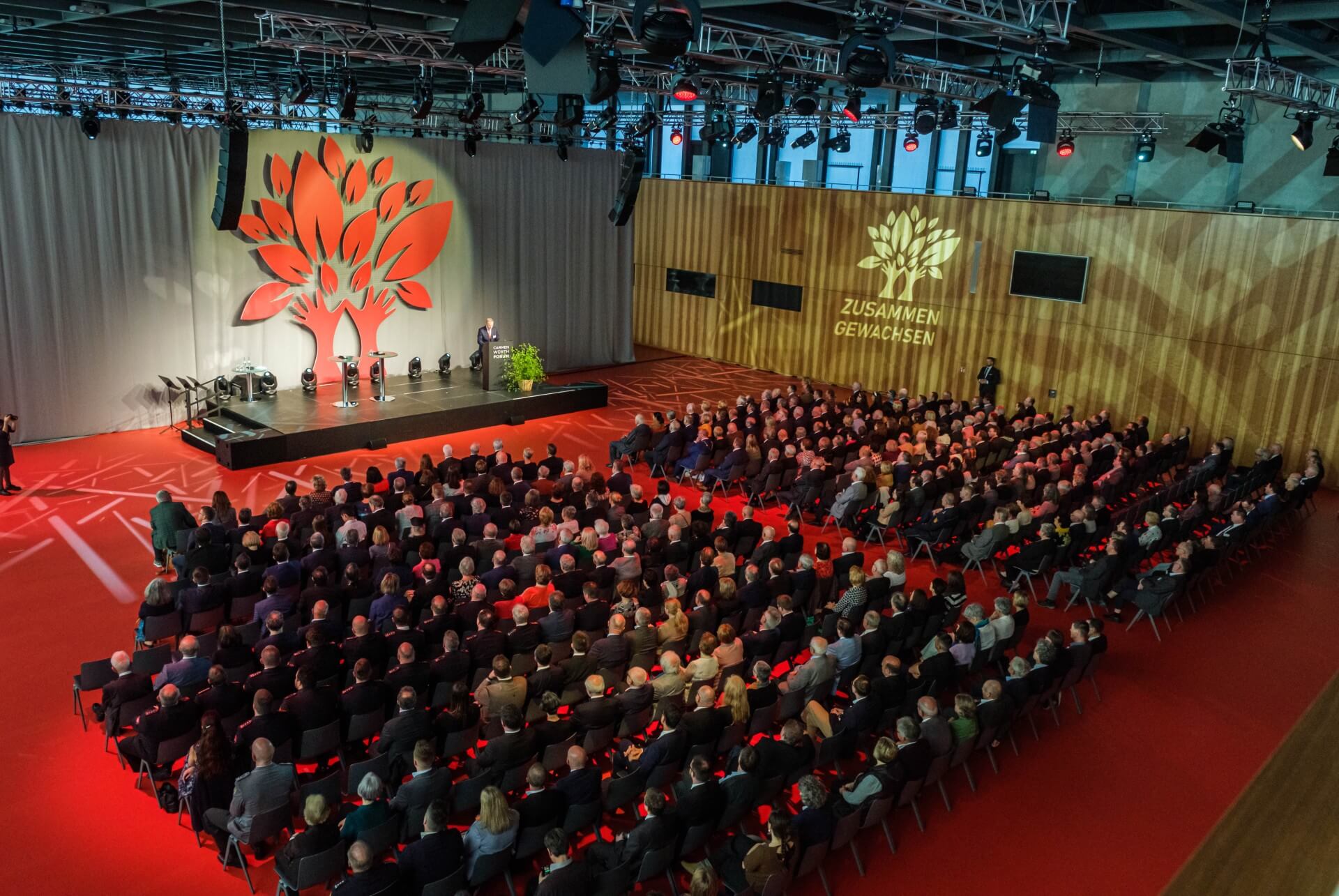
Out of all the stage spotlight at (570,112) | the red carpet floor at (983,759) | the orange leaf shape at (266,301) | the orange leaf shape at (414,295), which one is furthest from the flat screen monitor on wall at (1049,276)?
the orange leaf shape at (266,301)

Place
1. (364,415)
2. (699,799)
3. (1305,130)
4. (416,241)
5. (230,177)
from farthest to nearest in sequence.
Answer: (416,241) < (364,415) < (230,177) < (1305,130) < (699,799)

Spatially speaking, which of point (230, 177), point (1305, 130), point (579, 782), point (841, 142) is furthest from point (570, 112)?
point (579, 782)

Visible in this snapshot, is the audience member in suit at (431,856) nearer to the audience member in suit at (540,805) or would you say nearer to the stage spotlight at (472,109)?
the audience member in suit at (540,805)

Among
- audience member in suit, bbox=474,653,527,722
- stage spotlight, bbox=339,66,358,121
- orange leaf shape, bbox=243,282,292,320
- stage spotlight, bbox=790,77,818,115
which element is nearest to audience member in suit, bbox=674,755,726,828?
audience member in suit, bbox=474,653,527,722

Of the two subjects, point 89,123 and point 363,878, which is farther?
point 89,123

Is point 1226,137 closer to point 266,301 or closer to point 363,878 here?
point 363,878

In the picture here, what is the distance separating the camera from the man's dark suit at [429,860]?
18.0 ft

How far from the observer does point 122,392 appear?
55.0 ft

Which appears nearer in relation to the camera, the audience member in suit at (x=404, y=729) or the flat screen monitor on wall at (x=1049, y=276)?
the audience member in suit at (x=404, y=729)

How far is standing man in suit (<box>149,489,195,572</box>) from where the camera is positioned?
10602 mm

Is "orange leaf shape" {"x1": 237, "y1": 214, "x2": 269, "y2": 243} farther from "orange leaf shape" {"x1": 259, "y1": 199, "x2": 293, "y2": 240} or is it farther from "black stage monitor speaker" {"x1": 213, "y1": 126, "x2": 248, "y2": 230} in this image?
"black stage monitor speaker" {"x1": 213, "y1": 126, "x2": 248, "y2": 230}

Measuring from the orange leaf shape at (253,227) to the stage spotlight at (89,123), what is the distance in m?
2.59

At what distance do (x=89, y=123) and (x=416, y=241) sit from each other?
631 centimetres

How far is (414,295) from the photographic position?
805 inches
